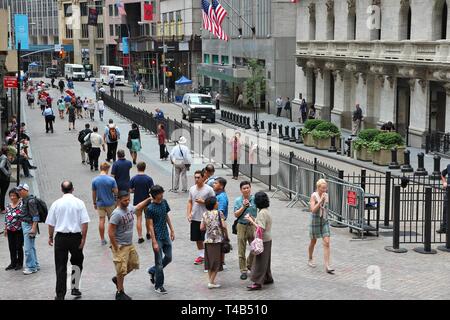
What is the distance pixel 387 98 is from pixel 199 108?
15.3m

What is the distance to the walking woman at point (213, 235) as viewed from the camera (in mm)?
11422

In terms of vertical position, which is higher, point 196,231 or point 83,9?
point 83,9

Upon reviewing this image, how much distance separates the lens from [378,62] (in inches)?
1430

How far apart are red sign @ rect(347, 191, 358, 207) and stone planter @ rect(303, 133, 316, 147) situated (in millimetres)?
18437

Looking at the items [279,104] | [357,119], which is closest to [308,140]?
[357,119]

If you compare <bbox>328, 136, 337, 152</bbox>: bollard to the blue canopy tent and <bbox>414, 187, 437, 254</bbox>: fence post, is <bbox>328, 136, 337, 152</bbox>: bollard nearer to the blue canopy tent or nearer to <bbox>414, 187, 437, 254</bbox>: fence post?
<bbox>414, 187, 437, 254</bbox>: fence post

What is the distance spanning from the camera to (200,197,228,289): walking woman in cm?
1142

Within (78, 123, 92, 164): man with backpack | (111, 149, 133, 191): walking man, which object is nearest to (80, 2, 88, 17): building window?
(78, 123, 92, 164): man with backpack

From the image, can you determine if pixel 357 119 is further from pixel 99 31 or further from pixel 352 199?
pixel 99 31

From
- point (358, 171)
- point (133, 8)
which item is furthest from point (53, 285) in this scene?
point (133, 8)
